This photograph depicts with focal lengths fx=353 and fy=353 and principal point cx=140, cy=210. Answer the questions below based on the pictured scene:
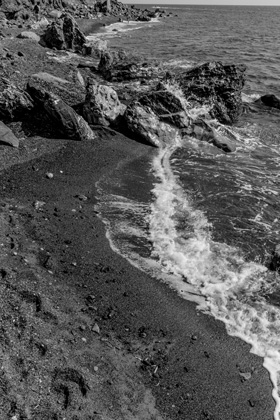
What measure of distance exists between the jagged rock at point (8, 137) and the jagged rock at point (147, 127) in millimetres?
6152

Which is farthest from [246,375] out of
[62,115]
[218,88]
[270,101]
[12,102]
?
[270,101]

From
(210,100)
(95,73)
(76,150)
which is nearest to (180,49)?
(95,73)

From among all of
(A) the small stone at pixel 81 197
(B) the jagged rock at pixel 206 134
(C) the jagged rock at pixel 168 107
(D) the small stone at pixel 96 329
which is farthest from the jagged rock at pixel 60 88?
(D) the small stone at pixel 96 329

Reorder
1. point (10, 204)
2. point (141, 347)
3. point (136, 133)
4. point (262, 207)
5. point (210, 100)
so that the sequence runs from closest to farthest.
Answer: point (141, 347) < point (10, 204) < point (262, 207) < point (136, 133) < point (210, 100)

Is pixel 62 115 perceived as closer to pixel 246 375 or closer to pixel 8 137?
pixel 8 137

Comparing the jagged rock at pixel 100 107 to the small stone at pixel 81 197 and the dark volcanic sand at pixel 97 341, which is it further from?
the dark volcanic sand at pixel 97 341

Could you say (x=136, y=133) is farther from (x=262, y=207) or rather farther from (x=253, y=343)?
(x=253, y=343)

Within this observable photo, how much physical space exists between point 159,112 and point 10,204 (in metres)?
11.1

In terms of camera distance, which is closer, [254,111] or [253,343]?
[253,343]

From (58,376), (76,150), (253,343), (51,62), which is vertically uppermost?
(51,62)

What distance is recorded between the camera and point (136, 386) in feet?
24.4

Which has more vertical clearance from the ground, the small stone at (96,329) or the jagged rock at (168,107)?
the jagged rock at (168,107)

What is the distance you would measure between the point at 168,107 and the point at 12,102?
8588 millimetres

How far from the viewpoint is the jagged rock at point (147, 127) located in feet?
62.8
